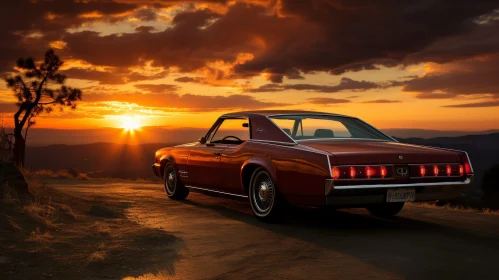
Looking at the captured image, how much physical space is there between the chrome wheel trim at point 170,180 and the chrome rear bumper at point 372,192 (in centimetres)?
441

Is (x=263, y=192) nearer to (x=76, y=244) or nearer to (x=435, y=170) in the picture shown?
(x=435, y=170)

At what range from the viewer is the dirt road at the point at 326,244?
4.91 m

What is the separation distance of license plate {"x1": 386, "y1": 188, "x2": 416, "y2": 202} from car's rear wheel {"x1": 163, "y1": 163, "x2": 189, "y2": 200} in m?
4.40

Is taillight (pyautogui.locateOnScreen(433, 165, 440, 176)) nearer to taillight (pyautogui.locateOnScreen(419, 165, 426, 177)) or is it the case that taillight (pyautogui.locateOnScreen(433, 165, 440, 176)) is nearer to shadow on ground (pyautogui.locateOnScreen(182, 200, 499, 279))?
taillight (pyautogui.locateOnScreen(419, 165, 426, 177))

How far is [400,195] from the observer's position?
6727mm

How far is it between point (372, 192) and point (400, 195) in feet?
1.30

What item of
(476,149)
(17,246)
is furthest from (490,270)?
(476,149)

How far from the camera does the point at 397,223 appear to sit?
25.2ft

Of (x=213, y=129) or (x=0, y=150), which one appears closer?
(x=0, y=150)

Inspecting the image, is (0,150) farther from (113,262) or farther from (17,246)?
(113,262)

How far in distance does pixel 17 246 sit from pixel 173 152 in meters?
4.99

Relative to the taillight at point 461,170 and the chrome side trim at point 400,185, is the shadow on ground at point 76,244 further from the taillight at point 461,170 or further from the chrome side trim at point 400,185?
the taillight at point 461,170

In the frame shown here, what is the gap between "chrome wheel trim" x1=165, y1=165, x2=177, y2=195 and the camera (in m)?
10.4

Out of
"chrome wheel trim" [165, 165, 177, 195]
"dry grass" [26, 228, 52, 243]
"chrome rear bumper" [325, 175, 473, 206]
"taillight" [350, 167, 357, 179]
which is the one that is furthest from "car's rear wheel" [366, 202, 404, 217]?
"dry grass" [26, 228, 52, 243]
